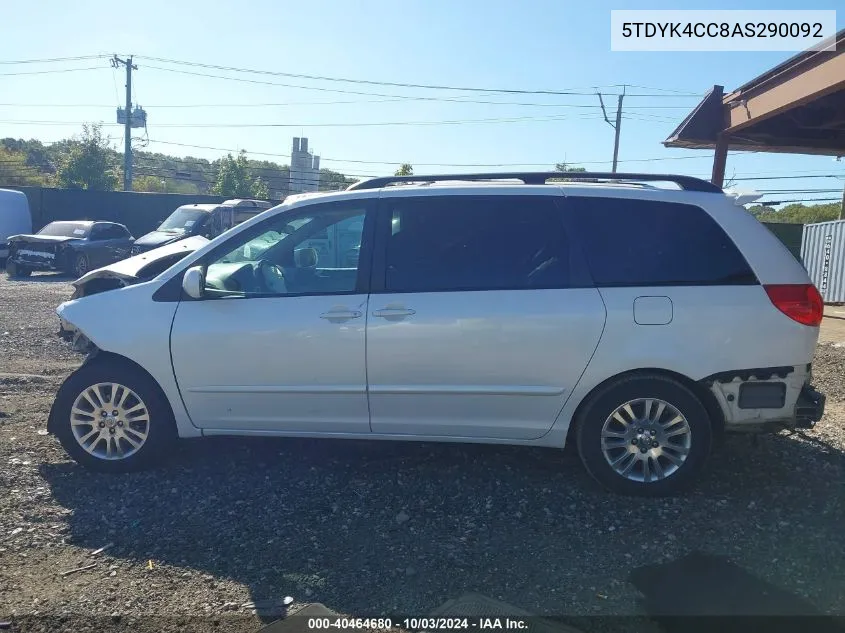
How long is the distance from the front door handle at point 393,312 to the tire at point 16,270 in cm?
1674

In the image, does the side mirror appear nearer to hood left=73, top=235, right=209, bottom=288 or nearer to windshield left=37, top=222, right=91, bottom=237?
hood left=73, top=235, right=209, bottom=288

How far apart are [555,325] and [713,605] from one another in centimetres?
171

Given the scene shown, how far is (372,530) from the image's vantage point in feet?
12.8

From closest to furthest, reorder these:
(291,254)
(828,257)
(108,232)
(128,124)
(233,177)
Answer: (291,254) < (828,257) < (108,232) < (128,124) < (233,177)

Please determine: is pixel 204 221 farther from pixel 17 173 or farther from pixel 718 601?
pixel 17 173

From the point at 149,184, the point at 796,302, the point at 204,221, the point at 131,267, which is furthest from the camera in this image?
the point at 149,184

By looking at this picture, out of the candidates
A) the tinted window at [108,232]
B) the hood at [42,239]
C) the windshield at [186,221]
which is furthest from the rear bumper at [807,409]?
the tinted window at [108,232]

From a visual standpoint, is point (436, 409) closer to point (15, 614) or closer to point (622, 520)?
point (622, 520)

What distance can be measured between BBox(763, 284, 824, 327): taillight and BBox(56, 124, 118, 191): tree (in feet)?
139

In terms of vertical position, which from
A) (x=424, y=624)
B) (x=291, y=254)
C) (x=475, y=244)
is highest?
(x=475, y=244)

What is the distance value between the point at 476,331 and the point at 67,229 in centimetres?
1743

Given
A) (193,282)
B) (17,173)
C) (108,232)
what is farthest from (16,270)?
(17,173)

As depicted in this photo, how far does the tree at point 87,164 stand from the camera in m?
40.9

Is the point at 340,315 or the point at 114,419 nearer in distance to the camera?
the point at 340,315
